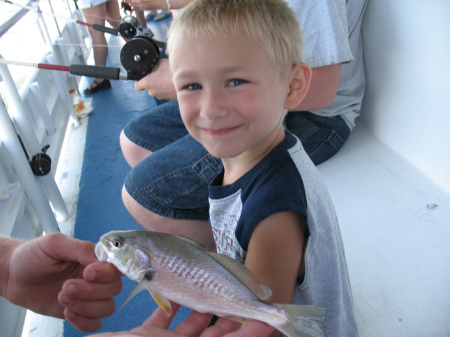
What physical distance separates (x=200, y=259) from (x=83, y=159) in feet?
6.75

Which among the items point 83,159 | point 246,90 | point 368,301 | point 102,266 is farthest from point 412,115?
point 83,159

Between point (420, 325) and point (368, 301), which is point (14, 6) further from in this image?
point (420, 325)

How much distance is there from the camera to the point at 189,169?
4.36ft

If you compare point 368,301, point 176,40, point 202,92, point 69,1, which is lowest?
point 368,301

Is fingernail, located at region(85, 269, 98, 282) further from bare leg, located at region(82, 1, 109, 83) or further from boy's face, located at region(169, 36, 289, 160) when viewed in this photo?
bare leg, located at region(82, 1, 109, 83)

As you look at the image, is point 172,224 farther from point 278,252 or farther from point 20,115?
point 20,115

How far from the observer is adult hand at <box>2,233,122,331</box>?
2.12 feet

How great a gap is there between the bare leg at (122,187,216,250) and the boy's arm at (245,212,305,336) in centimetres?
64

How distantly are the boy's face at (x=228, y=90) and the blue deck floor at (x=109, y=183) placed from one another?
0.81 m

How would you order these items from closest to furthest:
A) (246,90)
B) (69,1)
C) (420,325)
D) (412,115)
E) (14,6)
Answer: (246,90) → (420,325) → (412,115) → (14,6) → (69,1)

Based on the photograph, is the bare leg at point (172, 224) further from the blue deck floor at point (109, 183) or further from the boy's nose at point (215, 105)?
the boy's nose at point (215, 105)

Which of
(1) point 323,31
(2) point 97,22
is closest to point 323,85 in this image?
(1) point 323,31

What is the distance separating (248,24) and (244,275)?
1.84 ft

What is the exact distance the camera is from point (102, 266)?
65 cm
